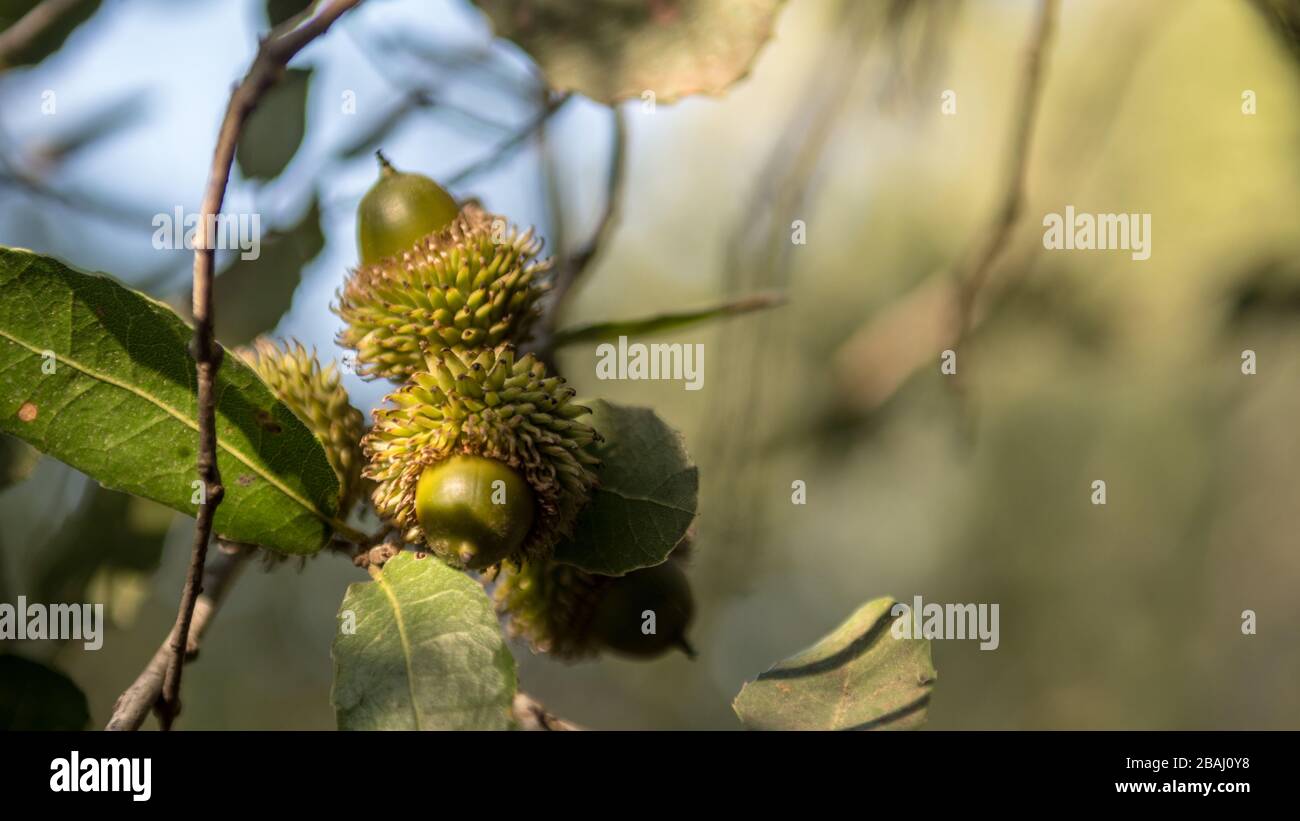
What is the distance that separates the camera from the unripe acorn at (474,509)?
971 mm

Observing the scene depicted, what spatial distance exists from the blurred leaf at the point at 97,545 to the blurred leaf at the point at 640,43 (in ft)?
2.87

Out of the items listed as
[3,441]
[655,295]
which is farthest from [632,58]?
[655,295]

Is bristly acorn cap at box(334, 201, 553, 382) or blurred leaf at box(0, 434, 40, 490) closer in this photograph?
bristly acorn cap at box(334, 201, 553, 382)

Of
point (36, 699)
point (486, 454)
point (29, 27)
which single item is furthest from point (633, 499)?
point (29, 27)

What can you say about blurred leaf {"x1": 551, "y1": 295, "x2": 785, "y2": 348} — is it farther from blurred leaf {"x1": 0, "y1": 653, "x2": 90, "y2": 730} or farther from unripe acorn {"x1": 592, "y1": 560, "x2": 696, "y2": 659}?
blurred leaf {"x1": 0, "y1": 653, "x2": 90, "y2": 730}

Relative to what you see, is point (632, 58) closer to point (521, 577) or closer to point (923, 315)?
point (521, 577)

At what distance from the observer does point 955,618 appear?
5.63 meters

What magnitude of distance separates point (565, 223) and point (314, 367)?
86 centimetres

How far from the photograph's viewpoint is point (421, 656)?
89 cm

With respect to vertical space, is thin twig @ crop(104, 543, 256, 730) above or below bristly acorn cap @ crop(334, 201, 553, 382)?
below

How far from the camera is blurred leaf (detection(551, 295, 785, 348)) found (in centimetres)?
128

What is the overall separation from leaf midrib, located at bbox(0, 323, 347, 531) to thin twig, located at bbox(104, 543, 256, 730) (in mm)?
121

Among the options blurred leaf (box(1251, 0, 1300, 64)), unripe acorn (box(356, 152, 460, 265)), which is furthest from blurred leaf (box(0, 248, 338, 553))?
blurred leaf (box(1251, 0, 1300, 64))

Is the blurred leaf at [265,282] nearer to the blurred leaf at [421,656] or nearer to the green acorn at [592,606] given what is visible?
the green acorn at [592,606]
